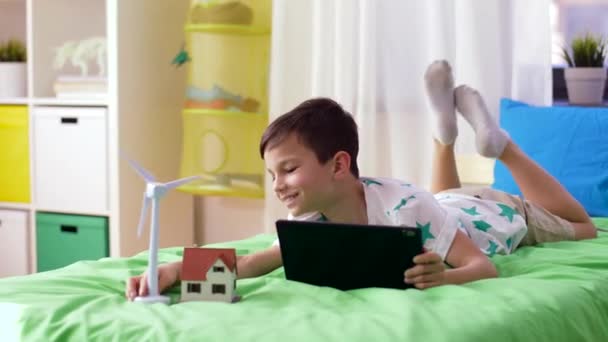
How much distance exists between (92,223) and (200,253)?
1857 mm

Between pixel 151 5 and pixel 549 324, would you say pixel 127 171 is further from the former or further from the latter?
pixel 549 324

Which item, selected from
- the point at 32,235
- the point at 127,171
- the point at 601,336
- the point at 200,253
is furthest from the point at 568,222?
the point at 32,235

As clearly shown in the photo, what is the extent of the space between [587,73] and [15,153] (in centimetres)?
199

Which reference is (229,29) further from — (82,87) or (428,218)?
(428,218)

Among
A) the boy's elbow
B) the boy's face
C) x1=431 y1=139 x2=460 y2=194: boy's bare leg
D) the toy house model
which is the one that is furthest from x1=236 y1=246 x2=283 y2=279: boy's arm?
x1=431 y1=139 x2=460 y2=194: boy's bare leg

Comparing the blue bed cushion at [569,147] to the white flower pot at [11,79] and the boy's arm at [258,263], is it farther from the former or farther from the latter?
the white flower pot at [11,79]

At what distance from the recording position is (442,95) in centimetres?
241

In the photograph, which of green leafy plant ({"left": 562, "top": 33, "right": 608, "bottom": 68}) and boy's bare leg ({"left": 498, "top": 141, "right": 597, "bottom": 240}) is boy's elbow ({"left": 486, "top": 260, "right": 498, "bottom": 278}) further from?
green leafy plant ({"left": 562, "top": 33, "right": 608, "bottom": 68})

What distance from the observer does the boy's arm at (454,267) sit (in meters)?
1.54

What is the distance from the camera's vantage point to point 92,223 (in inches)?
129

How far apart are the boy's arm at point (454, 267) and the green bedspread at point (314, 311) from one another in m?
0.03

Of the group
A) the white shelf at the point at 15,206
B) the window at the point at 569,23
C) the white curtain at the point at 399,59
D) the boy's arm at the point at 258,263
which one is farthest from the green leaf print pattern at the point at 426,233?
the white shelf at the point at 15,206

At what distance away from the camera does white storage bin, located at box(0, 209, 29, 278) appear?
11.3 feet

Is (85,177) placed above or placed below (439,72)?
below
